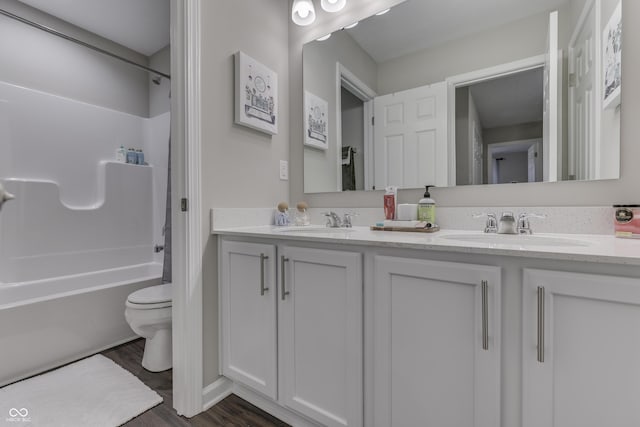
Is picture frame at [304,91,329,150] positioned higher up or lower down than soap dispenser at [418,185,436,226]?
higher up

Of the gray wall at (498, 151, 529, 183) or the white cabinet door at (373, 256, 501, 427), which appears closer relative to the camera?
the white cabinet door at (373, 256, 501, 427)

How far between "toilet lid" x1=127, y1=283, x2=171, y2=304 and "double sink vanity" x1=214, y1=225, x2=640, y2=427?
24.7 inches

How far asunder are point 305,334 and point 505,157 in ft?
3.90

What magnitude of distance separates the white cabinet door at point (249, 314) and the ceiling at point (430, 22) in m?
1.31

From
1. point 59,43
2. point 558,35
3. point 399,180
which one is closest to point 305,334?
point 399,180

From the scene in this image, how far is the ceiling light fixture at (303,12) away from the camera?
1.85 meters

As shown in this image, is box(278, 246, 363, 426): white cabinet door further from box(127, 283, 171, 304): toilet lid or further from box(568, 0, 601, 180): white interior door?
box(568, 0, 601, 180): white interior door

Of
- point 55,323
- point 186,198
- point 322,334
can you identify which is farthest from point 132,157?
point 322,334

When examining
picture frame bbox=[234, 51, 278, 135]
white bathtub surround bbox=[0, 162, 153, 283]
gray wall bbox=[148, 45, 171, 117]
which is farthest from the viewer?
gray wall bbox=[148, 45, 171, 117]

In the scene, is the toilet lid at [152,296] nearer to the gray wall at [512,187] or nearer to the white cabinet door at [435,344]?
the gray wall at [512,187]

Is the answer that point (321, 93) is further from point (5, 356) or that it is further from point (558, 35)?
point (5, 356)

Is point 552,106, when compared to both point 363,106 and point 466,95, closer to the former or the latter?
point 466,95

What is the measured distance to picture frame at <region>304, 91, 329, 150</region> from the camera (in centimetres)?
190

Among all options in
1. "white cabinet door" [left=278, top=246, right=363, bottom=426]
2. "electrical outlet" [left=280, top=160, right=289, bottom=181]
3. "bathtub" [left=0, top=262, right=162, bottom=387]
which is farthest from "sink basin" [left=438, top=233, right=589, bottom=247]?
"bathtub" [left=0, top=262, right=162, bottom=387]
